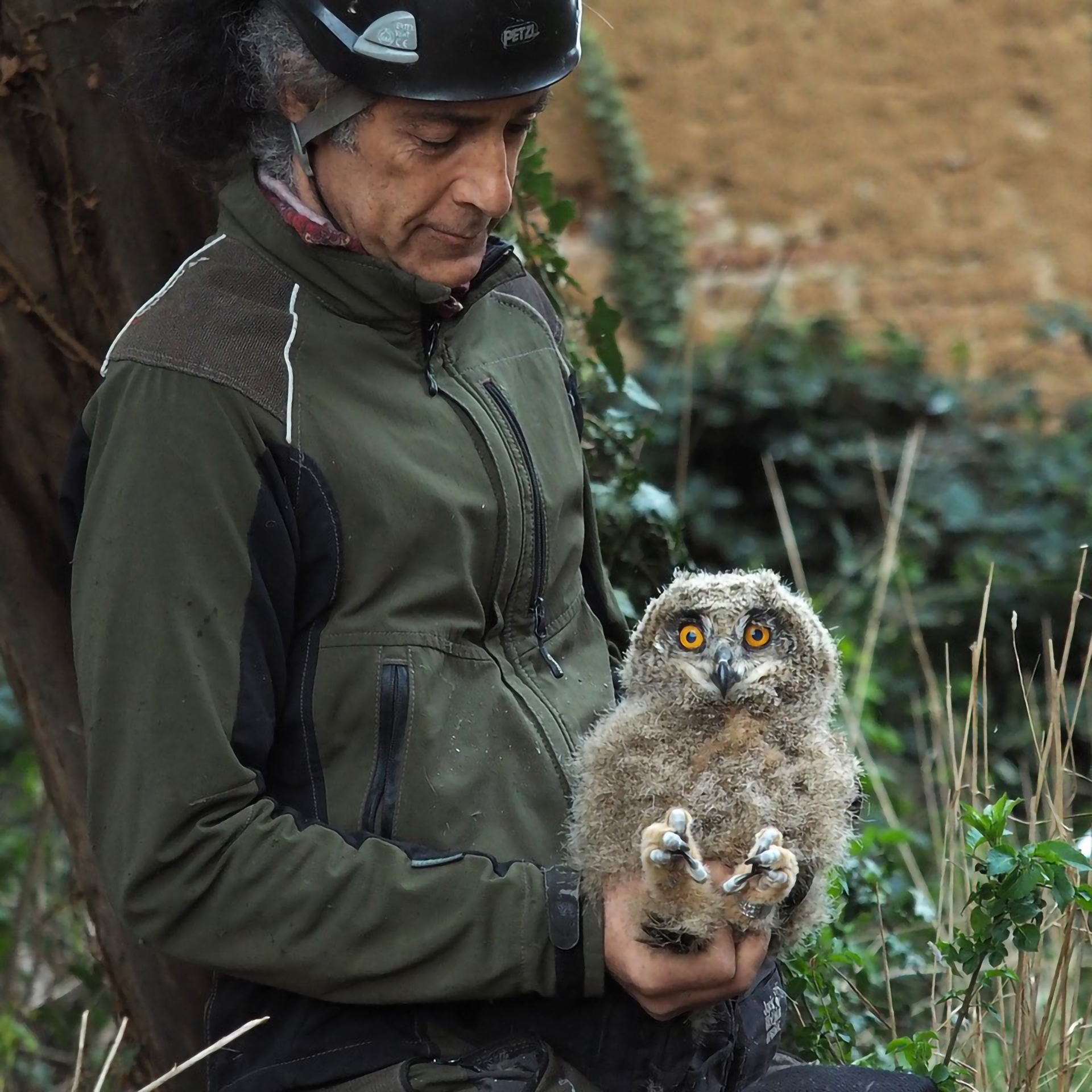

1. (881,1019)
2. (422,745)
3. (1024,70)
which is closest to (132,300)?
(422,745)

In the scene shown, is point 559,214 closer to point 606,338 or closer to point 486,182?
point 606,338

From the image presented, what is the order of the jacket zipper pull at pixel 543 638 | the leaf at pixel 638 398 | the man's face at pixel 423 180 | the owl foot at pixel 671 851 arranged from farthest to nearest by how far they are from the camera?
the leaf at pixel 638 398 < the jacket zipper pull at pixel 543 638 < the man's face at pixel 423 180 < the owl foot at pixel 671 851

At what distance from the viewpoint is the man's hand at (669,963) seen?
1.97 meters

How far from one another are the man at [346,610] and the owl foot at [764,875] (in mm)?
98

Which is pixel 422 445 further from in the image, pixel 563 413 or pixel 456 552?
pixel 563 413

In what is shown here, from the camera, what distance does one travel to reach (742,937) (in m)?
2.04

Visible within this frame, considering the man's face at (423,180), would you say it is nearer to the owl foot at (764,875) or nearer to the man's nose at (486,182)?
the man's nose at (486,182)

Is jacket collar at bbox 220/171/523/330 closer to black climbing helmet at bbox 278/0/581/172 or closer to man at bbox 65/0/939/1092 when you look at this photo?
man at bbox 65/0/939/1092

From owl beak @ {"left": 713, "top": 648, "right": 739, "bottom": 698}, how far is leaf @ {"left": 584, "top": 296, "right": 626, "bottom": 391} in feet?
4.63

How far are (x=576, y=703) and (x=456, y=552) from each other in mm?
366

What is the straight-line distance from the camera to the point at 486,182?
2.14m

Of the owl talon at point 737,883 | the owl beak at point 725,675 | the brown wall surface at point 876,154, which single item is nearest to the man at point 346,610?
the owl talon at point 737,883

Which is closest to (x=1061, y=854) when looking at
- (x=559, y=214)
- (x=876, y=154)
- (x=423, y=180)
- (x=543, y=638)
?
(x=543, y=638)

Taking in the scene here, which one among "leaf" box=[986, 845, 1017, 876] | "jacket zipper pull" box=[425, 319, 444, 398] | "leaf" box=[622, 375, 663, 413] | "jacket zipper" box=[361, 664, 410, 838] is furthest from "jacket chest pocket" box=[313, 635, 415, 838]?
"leaf" box=[622, 375, 663, 413]
